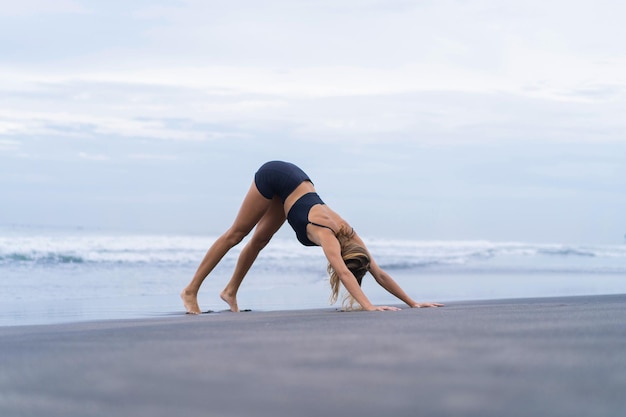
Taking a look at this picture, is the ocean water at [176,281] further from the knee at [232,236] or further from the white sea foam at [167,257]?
the knee at [232,236]

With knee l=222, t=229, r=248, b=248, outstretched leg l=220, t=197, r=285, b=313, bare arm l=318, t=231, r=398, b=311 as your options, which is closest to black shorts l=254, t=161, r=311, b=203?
outstretched leg l=220, t=197, r=285, b=313

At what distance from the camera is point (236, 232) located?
21.3ft

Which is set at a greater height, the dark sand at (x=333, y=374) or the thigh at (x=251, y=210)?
the thigh at (x=251, y=210)

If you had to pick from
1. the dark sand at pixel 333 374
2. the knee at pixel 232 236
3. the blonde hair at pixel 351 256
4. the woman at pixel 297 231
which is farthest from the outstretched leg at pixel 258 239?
the dark sand at pixel 333 374

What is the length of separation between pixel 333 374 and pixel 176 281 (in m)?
9.32

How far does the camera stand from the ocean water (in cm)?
733

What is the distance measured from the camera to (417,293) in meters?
9.47

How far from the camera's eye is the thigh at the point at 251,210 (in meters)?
6.32

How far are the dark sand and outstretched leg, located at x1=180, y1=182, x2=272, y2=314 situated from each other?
3240 millimetres

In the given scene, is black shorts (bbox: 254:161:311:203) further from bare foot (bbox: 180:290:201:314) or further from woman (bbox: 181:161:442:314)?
bare foot (bbox: 180:290:201:314)

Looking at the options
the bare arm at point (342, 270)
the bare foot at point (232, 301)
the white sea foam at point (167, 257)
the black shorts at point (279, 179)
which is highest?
the black shorts at point (279, 179)

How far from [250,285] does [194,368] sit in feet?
28.1

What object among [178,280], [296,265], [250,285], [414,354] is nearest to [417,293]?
[250,285]

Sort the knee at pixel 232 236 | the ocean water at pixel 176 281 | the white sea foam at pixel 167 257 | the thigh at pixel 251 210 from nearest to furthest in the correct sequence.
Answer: the thigh at pixel 251 210
the knee at pixel 232 236
the ocean water at pixel 176 281
the white sea foam at pixel 167 257
